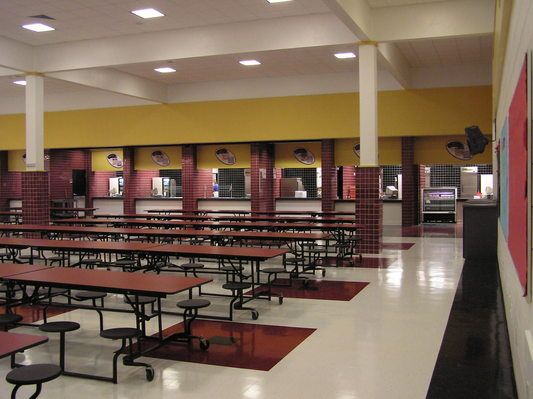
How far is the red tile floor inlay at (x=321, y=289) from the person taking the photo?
685 centimetres

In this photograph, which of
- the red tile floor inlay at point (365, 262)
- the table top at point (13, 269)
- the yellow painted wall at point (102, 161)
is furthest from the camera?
the yellow painted wall at point (102, 161)

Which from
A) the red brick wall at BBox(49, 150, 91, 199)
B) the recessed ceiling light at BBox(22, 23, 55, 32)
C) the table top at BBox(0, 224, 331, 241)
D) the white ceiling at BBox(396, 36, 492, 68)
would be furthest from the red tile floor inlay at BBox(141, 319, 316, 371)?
the red brick wall at BBox(49, 150, 91, 199)

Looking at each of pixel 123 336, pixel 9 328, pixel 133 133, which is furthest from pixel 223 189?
pixel 123 336

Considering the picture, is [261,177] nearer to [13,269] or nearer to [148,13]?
[148,13]

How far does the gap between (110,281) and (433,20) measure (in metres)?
7.50

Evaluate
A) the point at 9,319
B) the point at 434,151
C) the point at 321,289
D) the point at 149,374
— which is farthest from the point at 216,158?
the point at 149,374

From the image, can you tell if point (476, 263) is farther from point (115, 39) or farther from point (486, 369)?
point (115, 39)

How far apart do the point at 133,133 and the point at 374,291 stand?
11.4 metres

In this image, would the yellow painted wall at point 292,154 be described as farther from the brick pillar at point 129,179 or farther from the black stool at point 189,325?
the black stool at point 189,325

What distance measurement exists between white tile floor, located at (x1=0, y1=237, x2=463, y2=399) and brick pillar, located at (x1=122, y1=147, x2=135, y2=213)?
35.5 ft

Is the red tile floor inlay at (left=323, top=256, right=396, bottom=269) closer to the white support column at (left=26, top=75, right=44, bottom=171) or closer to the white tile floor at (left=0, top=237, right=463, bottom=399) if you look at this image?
the white tile floor at (left=0, top=237, right=463, bottom=399)

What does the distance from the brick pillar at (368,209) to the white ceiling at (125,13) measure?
3112 mm

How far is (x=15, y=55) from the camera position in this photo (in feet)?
38.9

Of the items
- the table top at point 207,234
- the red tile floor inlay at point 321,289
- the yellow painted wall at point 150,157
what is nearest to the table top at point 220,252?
the red tile floor inlay at point 321,289
